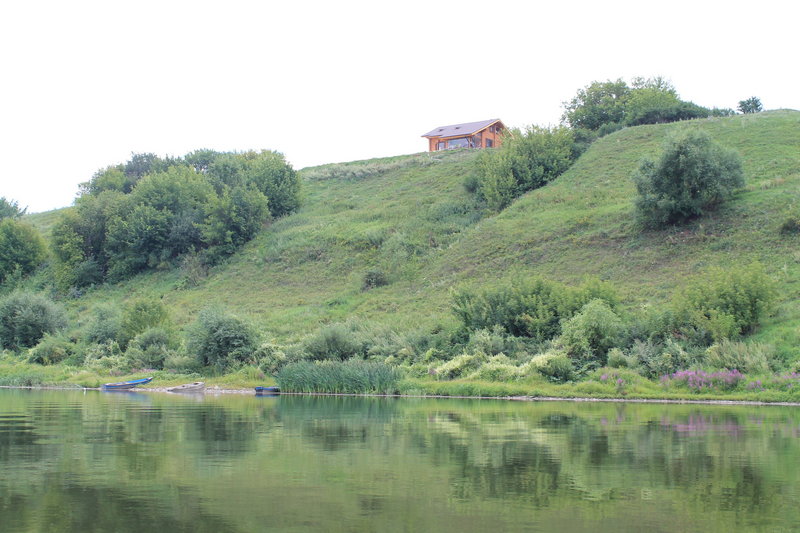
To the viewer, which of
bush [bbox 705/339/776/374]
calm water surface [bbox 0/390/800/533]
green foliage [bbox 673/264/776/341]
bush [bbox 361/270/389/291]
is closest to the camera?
calm water surface [bbox 0/390/800/533]

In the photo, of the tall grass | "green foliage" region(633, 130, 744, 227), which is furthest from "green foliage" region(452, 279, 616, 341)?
"green foliage" region(633, 130, 744, 227)

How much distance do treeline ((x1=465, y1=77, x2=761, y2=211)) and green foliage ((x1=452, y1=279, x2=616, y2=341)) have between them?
3082cm

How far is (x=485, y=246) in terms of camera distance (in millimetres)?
61312

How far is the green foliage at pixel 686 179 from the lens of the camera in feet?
166

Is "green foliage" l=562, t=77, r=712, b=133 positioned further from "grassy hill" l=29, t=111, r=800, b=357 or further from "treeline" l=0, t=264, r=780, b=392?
"treeline" l=0, t=264, r=780, b=392

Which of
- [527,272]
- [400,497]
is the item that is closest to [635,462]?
[400,497]

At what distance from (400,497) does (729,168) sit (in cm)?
4732

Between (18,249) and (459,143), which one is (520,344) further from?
(459,143)

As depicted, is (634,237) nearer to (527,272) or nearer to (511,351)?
(527,272)

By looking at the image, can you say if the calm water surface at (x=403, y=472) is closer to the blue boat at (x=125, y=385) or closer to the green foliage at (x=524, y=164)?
the blue boat at (x=125, y=385)

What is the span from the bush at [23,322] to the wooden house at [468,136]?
63.2m

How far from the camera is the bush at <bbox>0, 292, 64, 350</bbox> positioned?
56469 mm

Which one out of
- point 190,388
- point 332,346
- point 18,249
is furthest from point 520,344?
point 18,249

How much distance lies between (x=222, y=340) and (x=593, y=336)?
2066 cm
